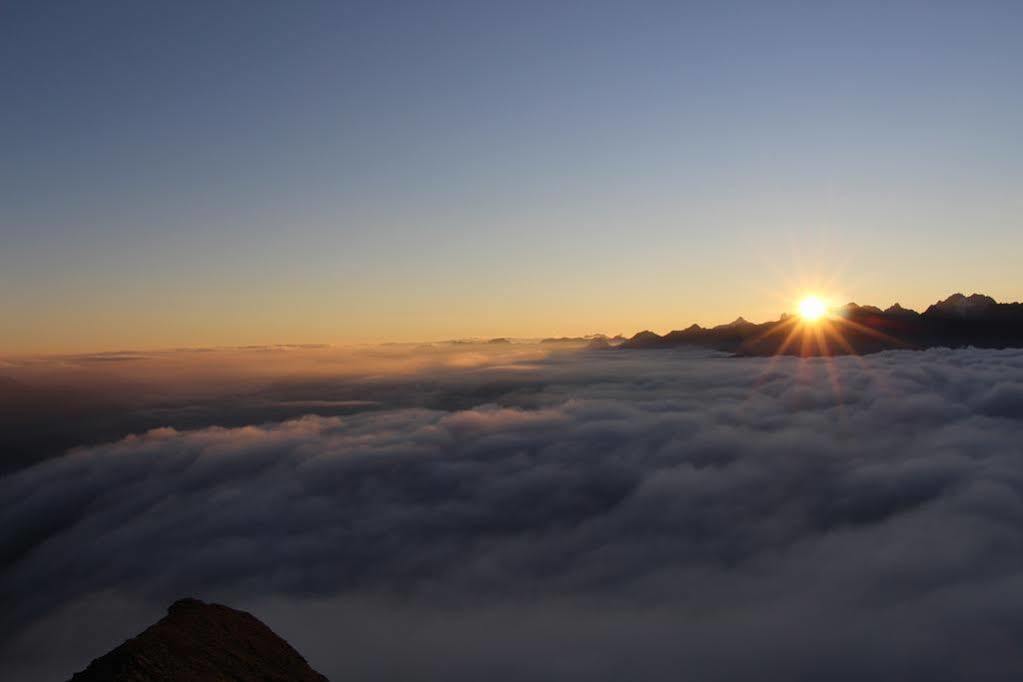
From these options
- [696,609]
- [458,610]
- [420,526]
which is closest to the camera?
[696,609]

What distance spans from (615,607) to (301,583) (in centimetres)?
8349

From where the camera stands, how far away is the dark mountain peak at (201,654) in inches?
1040

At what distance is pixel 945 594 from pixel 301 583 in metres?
153

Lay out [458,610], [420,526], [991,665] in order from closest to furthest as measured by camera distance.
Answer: [991,665] < [458,610] < [420,526]

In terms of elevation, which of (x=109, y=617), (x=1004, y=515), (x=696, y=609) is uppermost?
(x=1004, y=515)

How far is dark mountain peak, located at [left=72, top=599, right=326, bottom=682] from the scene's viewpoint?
86.6ft

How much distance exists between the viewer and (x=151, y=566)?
171250mm

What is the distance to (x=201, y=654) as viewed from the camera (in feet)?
101

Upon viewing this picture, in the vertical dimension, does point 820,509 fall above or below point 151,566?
above

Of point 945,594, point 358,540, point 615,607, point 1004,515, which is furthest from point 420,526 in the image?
point 1004,515

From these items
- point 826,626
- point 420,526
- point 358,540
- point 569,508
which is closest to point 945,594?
point 826,626

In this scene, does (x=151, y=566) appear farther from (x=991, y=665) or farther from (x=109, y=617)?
(x=991, y=665)

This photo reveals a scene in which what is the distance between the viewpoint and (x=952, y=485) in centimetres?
17112

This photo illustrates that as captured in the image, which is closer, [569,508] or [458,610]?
[458,610]
